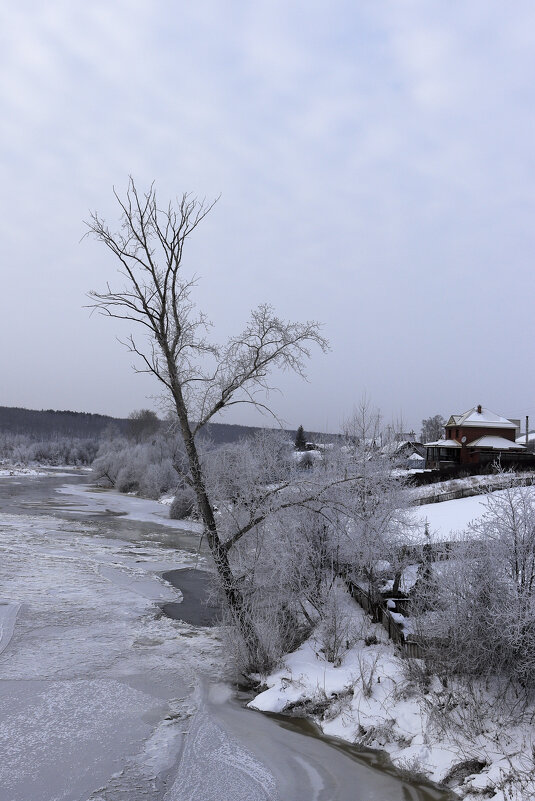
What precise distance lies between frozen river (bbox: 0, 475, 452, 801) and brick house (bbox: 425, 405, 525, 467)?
3005 cm

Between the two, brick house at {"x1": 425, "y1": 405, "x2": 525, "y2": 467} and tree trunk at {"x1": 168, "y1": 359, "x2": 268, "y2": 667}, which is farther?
brick house at {"x1": 425, "y1": 405, "x2": 525, "y2": 467}

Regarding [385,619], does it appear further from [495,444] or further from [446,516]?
[495,444]

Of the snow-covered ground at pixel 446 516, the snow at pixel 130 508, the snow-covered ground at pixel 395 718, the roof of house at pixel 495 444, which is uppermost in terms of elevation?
the roof of house at pixel 495 444

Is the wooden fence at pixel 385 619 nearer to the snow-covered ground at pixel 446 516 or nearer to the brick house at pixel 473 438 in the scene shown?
the snow-covered ground at pixel 446 516

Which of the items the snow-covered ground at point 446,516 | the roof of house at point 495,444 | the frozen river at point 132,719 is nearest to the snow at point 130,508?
the snow-covered ground at point 446,516

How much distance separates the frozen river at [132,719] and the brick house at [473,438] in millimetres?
30053

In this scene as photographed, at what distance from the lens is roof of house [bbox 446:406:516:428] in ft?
151

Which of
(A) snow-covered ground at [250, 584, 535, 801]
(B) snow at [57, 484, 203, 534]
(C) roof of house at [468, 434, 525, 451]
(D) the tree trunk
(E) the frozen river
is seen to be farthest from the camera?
(C) roof of house at [468, 434, 525, 451]

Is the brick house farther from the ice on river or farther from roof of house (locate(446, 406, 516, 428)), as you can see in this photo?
the ice on river

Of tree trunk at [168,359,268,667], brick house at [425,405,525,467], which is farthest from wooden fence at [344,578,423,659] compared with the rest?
brick house at [425,405,525,467]

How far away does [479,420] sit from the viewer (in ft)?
153

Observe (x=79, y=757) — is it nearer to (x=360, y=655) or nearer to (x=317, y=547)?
(x=360, y=655)

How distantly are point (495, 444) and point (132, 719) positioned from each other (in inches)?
1499

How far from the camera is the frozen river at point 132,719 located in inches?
324
